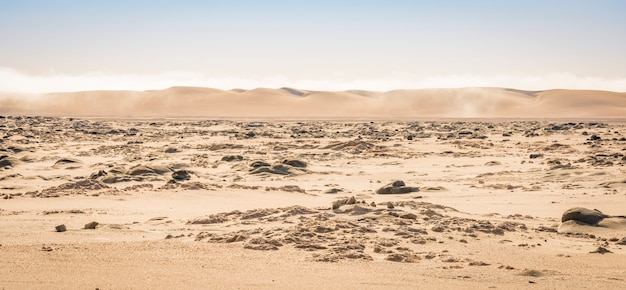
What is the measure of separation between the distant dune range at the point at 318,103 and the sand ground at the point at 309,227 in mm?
80343

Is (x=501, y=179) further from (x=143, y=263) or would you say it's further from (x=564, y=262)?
(x=143, y=263)

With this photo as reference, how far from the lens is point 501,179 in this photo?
1688 centimetres

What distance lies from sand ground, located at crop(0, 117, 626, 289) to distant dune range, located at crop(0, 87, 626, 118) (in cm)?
8034

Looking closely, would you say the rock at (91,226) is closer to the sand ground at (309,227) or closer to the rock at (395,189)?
the sand ground at (309,227)

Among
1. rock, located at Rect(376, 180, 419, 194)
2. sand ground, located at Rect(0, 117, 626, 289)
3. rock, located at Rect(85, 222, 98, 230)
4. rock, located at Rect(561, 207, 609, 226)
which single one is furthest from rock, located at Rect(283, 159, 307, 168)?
rock, located at Rect(561, 207, 609, 226)

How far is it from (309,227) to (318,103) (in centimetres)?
11079

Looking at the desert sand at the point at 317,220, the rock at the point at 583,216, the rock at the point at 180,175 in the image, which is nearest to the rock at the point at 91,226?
the desert sand at the point at 317,220

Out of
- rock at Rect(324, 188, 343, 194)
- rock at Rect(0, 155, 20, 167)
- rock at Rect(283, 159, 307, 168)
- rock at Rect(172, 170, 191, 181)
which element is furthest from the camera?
rock at Rect(283, 159, 307, 168)

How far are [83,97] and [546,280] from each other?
122415mm

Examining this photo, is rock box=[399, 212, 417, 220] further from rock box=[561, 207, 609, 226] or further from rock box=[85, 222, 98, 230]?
rock box=[85, 222, 98, 230]

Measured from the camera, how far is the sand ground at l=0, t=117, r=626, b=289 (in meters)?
6.86

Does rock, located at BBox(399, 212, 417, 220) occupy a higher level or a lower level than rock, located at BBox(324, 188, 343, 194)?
higher

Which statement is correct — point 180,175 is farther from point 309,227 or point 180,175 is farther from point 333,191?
point 309,227

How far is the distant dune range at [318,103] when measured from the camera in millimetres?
101812
